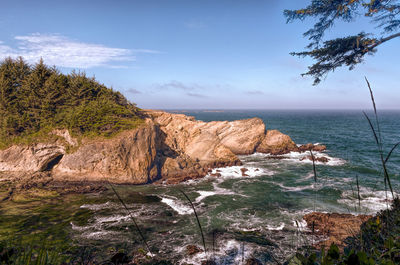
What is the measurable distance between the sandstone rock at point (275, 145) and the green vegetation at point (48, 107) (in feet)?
74.4

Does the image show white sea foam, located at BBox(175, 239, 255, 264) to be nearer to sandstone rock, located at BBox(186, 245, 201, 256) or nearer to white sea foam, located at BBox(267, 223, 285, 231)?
sandstone rock, located at BBox(186, 245, 201, 256)

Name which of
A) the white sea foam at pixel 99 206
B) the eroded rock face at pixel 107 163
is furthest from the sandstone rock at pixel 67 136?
the white sea foam at pixel 99 206

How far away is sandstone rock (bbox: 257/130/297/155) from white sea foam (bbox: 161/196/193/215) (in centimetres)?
2281

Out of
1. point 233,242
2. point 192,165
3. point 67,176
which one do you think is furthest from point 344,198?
point 67,176

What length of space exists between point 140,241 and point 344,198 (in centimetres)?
1579

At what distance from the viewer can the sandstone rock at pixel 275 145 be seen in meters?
35.4

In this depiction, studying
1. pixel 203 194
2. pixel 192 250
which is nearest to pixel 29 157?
pixel 203 194

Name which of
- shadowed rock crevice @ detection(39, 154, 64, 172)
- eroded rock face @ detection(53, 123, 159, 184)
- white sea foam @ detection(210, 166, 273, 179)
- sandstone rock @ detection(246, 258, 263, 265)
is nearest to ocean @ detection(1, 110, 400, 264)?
white sea foam @ detection(210, 166, 273, 179)

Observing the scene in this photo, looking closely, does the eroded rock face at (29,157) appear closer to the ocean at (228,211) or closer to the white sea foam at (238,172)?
the ocean at (228,211)

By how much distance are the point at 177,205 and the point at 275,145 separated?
979 inches

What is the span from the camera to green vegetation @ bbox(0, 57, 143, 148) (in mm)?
21219

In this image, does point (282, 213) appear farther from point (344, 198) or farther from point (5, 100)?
point (5, 100)

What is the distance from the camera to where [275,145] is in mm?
36125

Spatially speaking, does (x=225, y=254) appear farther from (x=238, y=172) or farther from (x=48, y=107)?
(x=48, y=107)
